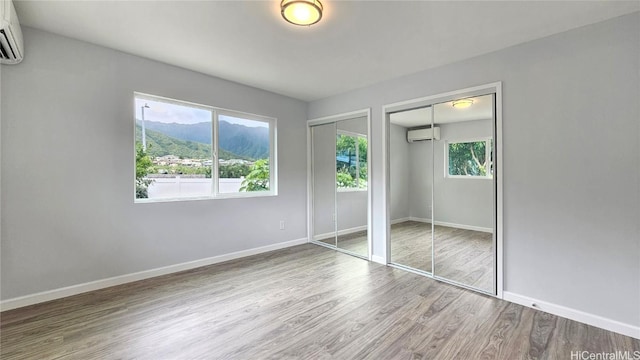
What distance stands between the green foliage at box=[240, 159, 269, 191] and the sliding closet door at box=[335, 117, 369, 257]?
4.02 ft

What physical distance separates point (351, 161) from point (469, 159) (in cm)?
181

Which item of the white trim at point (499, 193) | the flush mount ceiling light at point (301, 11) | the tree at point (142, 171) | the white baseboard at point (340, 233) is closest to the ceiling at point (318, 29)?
the flush mount ceiling light at point (301, 11)

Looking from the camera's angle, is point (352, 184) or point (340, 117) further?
point (352, 184)

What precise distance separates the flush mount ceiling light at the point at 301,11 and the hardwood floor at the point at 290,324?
2.53m

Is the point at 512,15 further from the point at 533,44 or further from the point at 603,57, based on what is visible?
the point at 603,57

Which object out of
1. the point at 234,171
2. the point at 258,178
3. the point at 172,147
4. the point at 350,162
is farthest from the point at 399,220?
the point at 172,147

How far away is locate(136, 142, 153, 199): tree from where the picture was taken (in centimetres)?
321

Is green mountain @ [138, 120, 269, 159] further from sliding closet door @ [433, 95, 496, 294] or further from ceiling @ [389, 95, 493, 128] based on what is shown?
sliding closet door @ [433, 95, 496, 294]

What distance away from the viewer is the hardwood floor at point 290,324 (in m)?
1.92

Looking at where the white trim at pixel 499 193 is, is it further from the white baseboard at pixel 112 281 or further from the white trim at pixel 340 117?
the white baseboard at pixel 112 281

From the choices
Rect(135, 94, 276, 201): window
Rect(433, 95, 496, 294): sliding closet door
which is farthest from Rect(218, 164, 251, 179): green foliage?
Rect(433, 95, 496, 294): sliding closet door

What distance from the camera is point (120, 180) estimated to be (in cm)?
302

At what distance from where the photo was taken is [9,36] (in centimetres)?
204

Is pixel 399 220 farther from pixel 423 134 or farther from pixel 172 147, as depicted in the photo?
pixel 172 147
